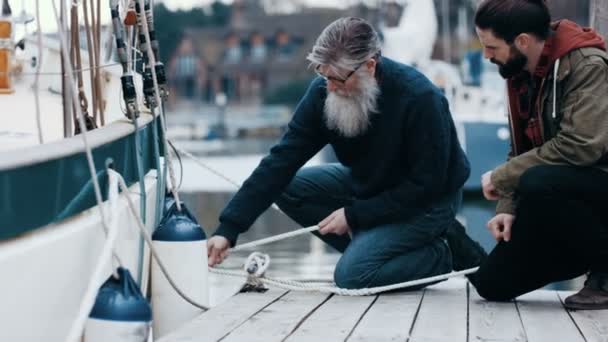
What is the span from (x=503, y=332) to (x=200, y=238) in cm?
106

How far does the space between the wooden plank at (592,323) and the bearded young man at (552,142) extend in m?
0.05

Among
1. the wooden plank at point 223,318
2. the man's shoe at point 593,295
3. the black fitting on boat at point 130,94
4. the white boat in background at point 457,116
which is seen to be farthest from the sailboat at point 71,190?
the white boat in background at point 457,116

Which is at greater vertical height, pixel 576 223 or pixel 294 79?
pixel 576 223

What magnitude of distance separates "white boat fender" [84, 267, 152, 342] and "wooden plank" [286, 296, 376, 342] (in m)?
0.53

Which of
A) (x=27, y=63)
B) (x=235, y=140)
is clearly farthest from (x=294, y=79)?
(x=27, y=63)

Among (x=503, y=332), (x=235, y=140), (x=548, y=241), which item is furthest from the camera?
(x=235, y=140)

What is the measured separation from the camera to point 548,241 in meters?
3.86

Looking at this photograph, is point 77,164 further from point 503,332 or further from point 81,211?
point 503,332

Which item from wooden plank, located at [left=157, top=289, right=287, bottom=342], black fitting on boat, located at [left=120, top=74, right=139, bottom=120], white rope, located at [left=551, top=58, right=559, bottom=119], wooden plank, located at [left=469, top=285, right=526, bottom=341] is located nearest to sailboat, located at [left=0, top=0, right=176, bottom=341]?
black fitting on boat, located at [left=120, top=74, right=139, bottom=120]

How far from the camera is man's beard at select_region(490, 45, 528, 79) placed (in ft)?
12.3

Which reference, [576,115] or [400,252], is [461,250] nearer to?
[400,252]

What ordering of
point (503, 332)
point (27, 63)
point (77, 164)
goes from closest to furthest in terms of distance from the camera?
point (77, 164) → point (503, 332) → point (27, 63)

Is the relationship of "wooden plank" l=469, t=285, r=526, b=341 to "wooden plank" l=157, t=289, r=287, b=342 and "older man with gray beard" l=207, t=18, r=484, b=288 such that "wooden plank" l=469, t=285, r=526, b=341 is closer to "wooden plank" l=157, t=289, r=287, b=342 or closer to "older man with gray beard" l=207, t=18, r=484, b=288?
"older man with gray beard" l=207, t=18, r=484, b=288

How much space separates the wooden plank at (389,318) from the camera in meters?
3.55
